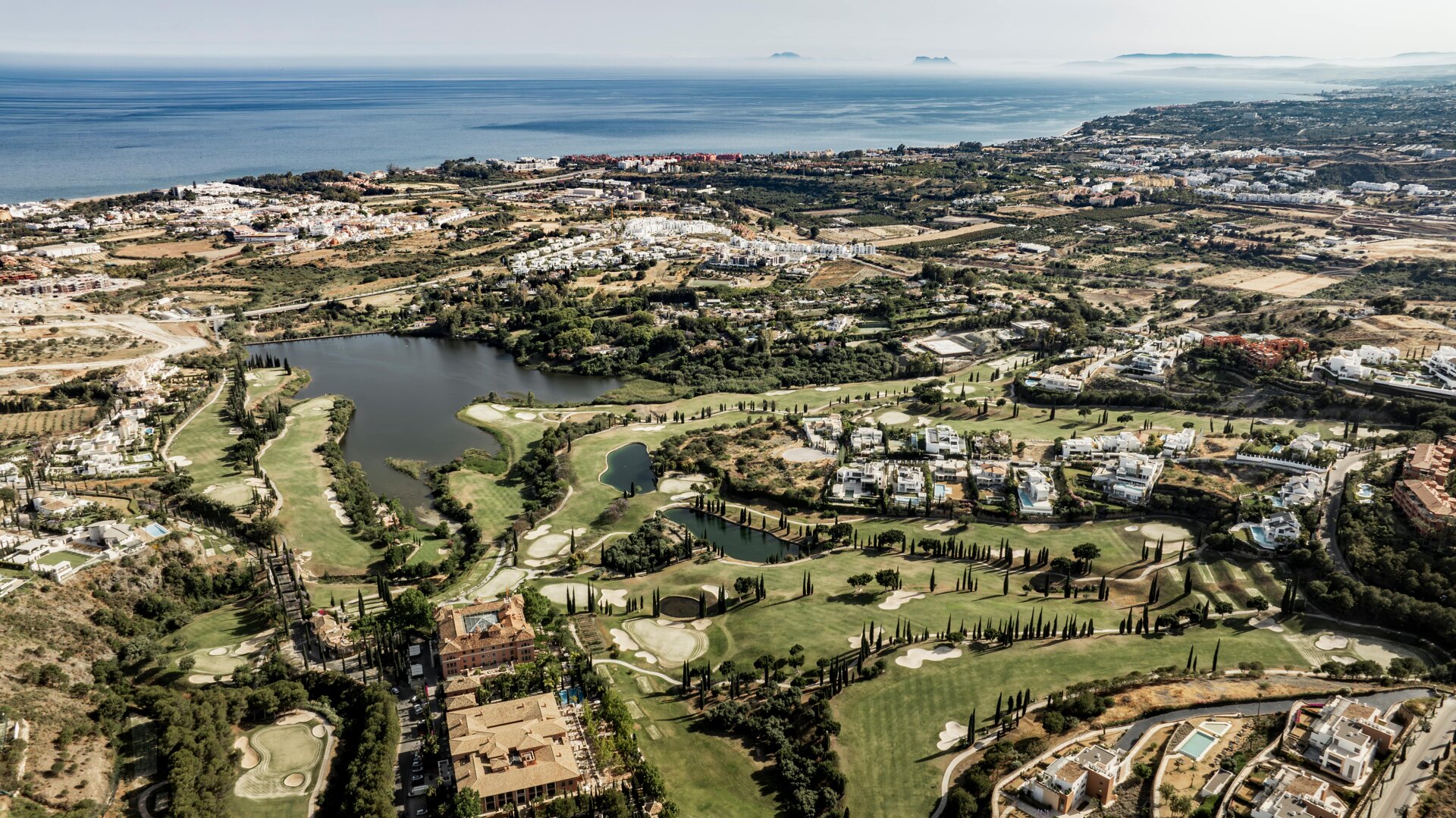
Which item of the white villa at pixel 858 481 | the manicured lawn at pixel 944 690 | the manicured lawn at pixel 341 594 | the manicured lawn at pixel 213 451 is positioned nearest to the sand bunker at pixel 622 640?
the manicured lawn at pixel 944 690

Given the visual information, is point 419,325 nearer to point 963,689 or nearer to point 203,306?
point 203,306

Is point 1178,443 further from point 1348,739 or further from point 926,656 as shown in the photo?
point 1348,739

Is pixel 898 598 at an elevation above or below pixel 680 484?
below

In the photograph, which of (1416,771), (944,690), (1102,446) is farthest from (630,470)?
(1416,771)

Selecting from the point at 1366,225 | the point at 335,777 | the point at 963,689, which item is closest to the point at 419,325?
the point at 335,777

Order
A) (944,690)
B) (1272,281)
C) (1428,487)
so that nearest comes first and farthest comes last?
(944,690)
(1428,487)
(1272,281)
